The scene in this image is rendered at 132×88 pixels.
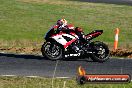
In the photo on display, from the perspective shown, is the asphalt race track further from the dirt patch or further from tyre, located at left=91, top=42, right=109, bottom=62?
the dirt patch

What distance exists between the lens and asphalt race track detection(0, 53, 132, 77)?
12430mm

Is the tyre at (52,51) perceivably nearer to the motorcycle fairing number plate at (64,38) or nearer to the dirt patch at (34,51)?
the motorcycle fairing number plate at (64,38)

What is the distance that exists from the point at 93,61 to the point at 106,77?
8774mm

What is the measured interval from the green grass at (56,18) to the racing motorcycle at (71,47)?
17.6 ft

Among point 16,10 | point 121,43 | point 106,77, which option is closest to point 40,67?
point 106,77

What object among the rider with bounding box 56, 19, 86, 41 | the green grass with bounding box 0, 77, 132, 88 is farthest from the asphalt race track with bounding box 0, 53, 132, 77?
the green grass with bounding box 0, 77, 132, 88

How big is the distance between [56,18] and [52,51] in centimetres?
1655

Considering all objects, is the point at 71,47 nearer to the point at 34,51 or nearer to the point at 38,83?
the point at 34,51

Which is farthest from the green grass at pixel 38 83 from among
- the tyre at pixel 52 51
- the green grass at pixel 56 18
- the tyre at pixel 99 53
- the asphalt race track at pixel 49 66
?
the green grass at pixel 56 18

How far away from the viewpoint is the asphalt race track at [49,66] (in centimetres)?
1243

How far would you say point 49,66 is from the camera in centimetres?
1359

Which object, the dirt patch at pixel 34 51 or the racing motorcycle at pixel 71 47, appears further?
the dirt patch at pixel 34 51

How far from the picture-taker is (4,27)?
26.9m

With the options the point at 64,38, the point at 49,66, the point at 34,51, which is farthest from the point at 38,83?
the point at 34,51
